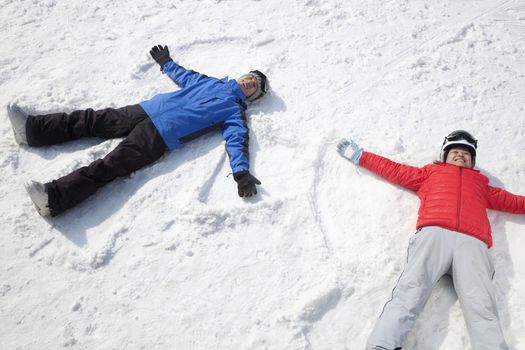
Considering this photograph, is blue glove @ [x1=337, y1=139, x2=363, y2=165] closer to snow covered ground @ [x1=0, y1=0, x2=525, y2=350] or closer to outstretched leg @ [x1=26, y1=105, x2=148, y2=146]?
snow covered ground @ [x1=0, y1=0, x2=525, y2=350]

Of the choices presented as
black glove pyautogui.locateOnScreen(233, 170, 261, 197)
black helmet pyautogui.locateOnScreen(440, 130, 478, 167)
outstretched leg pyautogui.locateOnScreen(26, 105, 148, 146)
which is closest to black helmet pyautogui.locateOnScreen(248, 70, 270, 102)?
black glove pyautogui.locateOnScreen(233, 170, 261, 197)

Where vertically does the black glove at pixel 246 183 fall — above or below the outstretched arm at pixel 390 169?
below

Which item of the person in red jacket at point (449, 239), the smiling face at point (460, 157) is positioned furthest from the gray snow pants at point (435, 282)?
the smiling face at point (460, 157)

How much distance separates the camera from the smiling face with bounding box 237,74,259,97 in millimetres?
4320

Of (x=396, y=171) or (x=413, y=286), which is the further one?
(x=396, y=171)

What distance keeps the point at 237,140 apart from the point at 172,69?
1328 millimetres

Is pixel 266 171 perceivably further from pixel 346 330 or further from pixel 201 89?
pixel 346 330

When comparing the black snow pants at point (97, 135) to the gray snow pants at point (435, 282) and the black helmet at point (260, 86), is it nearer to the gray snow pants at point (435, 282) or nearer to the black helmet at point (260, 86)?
the black helmet at point (260, 86)

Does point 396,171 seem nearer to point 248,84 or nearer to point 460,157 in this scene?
point 460,157

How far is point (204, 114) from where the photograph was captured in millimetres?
4098

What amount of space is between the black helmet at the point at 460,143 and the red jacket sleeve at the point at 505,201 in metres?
0.34

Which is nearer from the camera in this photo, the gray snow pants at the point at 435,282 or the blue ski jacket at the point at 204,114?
the gray snow pants at the point at 435,282

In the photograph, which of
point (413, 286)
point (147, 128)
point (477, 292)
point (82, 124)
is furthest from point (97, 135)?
point (477, 292)

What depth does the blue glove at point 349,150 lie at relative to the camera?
3.95 metres
